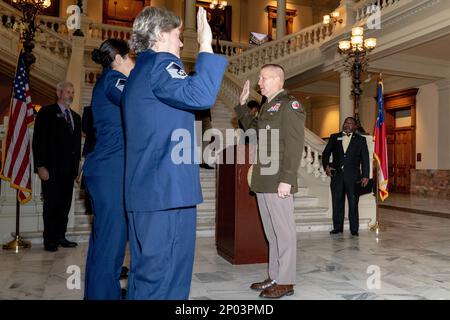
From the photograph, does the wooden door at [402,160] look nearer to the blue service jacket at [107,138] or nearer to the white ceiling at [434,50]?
the white ceiling at [434,50]

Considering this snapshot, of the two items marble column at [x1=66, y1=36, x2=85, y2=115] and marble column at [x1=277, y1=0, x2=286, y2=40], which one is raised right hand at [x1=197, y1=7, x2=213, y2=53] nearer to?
marble column at [x1=66, y1=36, x2=85, y2=115]

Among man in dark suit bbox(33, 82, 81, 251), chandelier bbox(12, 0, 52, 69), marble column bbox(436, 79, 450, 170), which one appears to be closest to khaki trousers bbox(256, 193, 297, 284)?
man in dark suit bbox(33, 82, 81, 251)

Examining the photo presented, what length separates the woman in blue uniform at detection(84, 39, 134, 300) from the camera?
210cm

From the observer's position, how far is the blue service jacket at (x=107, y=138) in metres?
2.10

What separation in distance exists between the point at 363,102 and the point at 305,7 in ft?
20.1

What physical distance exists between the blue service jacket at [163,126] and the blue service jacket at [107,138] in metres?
→ 0.55

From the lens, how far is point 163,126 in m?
1.52

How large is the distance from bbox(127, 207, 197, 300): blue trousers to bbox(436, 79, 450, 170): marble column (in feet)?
39.2

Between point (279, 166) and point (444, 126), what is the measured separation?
10928mm

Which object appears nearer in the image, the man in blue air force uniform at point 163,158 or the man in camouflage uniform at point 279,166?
the man in blue air force uniform at point 163,158

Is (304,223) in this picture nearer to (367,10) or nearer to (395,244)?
(395,244)

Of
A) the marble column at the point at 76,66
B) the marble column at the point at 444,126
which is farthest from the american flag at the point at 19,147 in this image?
the marble column at the point at 444,126

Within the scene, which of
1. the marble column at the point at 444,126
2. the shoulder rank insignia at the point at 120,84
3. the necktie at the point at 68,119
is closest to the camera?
the shoulder rank insignia at the point at 120,84

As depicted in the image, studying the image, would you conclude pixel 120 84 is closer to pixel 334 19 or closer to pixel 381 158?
pixel 381 158
